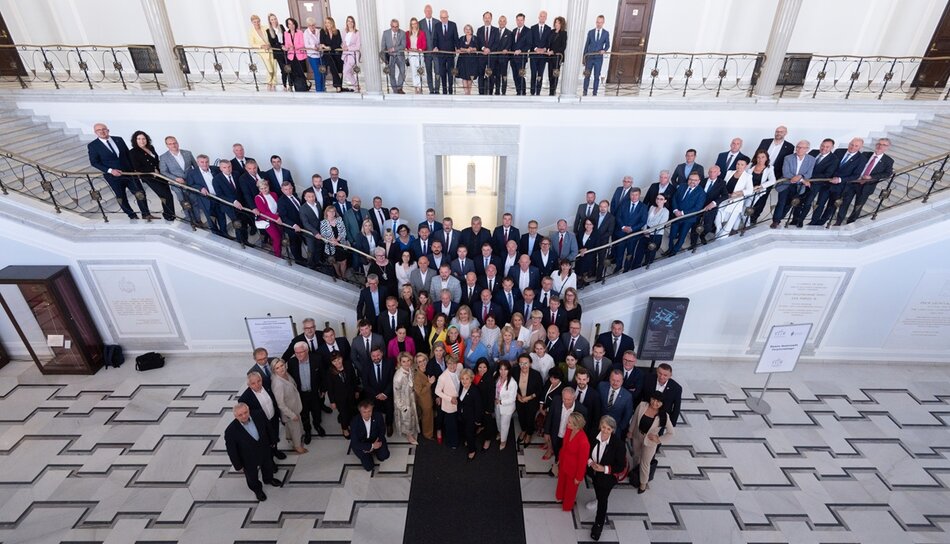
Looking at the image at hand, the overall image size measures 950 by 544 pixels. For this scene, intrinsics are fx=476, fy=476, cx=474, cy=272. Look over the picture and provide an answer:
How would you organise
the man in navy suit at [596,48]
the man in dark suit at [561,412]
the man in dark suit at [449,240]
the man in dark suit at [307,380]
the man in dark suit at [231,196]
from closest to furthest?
the man in dark suit at [561,412] → the man in dark suit at [307,380] → the man in dark suit at [231,196] → the man in dark suit at [449,240] → the man in navy suit at [596,48]

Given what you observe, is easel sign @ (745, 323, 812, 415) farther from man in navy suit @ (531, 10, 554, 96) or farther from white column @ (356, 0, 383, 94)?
white column @ (356, 0, 383, 94)

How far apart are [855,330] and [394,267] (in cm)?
691

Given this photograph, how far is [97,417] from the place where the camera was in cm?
623

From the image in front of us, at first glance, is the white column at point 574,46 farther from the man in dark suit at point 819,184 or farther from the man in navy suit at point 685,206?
the man in dark suit at point 819,184

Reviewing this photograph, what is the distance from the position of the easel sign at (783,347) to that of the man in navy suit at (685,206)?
5.91 feet

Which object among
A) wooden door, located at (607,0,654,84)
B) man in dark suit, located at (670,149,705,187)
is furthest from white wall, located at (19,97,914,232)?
wooden door, located at (607,0,654,84)

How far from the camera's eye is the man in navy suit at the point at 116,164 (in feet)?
20.7

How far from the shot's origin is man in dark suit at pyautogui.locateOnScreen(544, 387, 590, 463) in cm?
495

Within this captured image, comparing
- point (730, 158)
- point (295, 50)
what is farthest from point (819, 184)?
point (295, 50)

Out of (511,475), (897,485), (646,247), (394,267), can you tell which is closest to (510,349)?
(511,475)

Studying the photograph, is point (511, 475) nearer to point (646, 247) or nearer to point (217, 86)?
point (646, 247)

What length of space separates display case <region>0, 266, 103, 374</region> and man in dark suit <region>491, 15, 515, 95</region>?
719 centimetres

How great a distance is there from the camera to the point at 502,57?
8.27 metres

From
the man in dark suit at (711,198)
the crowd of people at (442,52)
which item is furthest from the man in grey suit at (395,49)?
the man in dark suit at (711,198)
